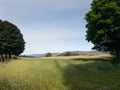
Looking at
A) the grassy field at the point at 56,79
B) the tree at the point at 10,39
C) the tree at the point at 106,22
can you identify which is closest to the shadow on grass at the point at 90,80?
the grassy field at the point at 56,79

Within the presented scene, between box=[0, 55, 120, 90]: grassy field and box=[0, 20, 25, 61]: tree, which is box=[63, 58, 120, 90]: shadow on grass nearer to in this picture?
box=[0, 55, 120, 90]: grassy field

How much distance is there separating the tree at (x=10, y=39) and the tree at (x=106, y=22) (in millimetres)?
24468

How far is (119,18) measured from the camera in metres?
50.0

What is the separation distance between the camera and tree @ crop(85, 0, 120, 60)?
49.6m

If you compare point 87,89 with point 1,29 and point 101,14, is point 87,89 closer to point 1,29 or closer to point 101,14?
point 101,14

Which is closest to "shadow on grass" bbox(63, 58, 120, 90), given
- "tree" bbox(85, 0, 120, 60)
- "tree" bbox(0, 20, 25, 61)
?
"tree" bbox(85, 0, 120, 60)

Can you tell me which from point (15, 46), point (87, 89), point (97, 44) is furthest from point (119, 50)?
point (87, 89)

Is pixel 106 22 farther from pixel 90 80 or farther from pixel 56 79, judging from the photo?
pixel 56 79

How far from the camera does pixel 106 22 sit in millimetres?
49562

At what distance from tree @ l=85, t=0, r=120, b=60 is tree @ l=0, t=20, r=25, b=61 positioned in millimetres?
24468

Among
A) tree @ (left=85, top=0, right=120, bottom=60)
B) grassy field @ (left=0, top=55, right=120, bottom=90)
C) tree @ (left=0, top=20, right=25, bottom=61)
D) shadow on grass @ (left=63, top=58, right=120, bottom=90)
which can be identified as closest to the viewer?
grassy field @ (left=0, top=55, right=120, bottom=90)

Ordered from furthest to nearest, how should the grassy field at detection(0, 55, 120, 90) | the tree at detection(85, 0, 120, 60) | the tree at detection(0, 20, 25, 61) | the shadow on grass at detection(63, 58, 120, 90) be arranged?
the tree at detection(0, 20, 25, 61)
the tree at detection(85, 0, 120, 60)
the shadow on grass at detection(63, 58, 120, 90)
the grassy field at detection(0, 55, 120, 90)

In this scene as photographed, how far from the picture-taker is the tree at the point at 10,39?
2820 inches

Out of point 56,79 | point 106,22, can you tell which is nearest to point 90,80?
point 56,79
